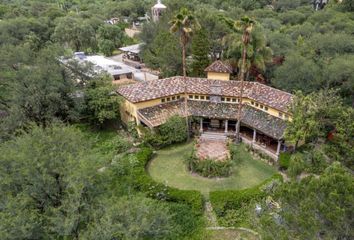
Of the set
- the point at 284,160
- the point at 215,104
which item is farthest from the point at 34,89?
the point at 284,160

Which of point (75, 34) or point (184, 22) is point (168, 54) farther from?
point (75, 34)

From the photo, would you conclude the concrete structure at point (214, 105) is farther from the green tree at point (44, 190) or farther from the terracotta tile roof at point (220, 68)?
the green tree at point (44, 190)

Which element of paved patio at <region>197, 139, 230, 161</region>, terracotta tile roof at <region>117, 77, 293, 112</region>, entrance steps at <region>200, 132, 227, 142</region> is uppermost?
terracotta tile roof at <region>117, 77, 293, 112</region>

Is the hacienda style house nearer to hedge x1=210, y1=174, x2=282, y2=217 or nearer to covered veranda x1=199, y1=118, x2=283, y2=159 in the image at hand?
covered veranda x1=199, y1=118, x2=283, y2=159

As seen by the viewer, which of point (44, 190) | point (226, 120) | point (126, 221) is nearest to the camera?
point (126, 221)

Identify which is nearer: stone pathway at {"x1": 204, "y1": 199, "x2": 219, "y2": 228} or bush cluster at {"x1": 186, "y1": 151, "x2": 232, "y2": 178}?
stone pathway at {"x1": 204, "y1": 199, "x2": 219, "y2": 228}

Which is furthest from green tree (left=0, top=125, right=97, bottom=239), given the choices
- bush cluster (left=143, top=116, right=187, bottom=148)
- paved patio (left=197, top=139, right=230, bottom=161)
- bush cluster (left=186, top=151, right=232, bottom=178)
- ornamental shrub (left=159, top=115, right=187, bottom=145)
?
paved patio (left=197, top=139, right=230, bottom=161)
